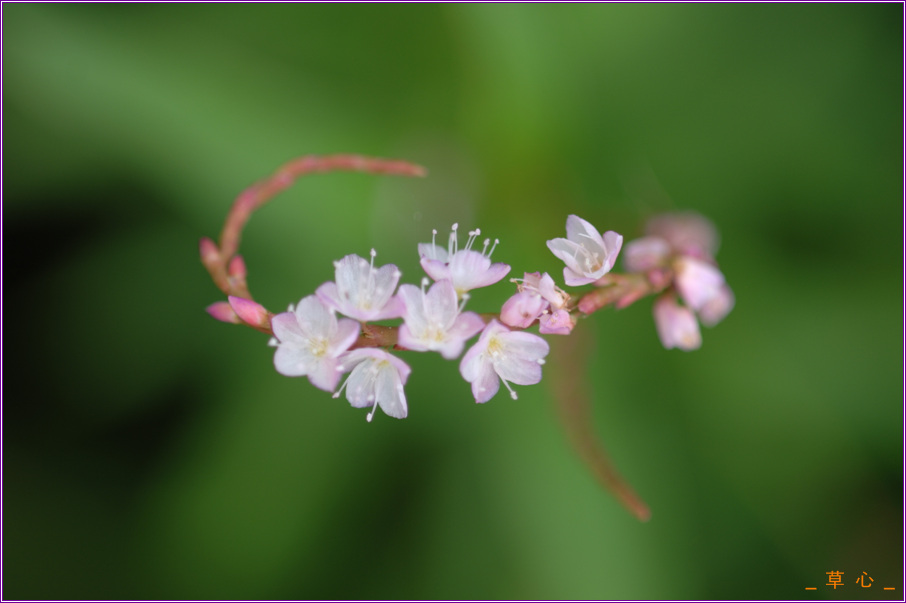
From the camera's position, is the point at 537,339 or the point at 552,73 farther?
the point at 552,73

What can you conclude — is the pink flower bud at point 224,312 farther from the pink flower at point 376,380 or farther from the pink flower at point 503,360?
the pink flower at point 503,360

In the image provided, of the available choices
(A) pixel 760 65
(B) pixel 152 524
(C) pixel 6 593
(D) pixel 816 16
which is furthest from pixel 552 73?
(C) pixel 6 593

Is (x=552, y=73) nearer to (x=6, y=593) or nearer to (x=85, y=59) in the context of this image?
(x=85, y=59)

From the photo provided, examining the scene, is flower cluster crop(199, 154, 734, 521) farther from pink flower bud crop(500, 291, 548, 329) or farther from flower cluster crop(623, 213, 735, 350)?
flower cluster crop(623, 213, 735, 350)

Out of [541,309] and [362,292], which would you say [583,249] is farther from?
[362,292]

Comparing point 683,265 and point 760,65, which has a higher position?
point 760,65

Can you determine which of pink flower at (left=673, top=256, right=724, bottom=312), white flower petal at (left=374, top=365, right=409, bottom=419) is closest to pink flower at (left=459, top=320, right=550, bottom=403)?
white flower petal at (left=374, top=365, right=409, bottom=419)

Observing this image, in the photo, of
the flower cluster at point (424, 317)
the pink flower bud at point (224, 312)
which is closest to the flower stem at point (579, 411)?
the flower cluster at point (424, 317)

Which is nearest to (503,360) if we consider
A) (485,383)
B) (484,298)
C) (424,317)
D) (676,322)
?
(485,383)
